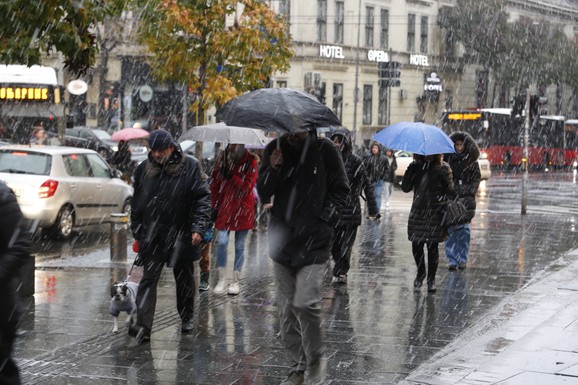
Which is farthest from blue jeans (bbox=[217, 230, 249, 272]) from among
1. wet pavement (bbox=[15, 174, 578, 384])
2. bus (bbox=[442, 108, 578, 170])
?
bus (bbox=[442, 108, 578, 170])

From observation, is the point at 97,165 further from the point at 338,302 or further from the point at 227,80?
the point at 338,302

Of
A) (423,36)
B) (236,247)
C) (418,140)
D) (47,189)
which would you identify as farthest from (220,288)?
(423,36)

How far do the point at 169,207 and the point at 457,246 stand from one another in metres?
5.73

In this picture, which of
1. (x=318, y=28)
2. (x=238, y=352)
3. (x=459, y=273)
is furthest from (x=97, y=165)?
(x=318, y=28)

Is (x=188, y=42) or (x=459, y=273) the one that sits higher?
(x=188, y=42)

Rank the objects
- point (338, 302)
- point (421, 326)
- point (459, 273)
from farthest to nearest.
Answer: point (459, 273), point (338, 302), point (421, 326)

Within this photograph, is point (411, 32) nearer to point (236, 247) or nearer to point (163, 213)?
point (236, 247)

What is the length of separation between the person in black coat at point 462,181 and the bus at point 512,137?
29210 millimetres

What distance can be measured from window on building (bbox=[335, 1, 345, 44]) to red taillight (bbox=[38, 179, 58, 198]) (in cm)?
3427

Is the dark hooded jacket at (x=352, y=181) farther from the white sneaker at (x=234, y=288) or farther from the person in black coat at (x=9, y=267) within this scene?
the person in black coat at (x=9, y=267)

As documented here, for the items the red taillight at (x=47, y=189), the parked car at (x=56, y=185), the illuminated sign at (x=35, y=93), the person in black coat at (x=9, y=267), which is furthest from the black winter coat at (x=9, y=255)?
the illuminated sign at (x=35, y=93)

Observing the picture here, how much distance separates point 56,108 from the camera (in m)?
25.2

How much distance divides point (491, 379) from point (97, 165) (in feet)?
36.9

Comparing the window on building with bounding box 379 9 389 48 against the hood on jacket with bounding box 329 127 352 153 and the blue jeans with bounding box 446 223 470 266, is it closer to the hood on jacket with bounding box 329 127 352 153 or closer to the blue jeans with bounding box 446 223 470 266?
the blue jeans with bounding box 446 223 470 266
